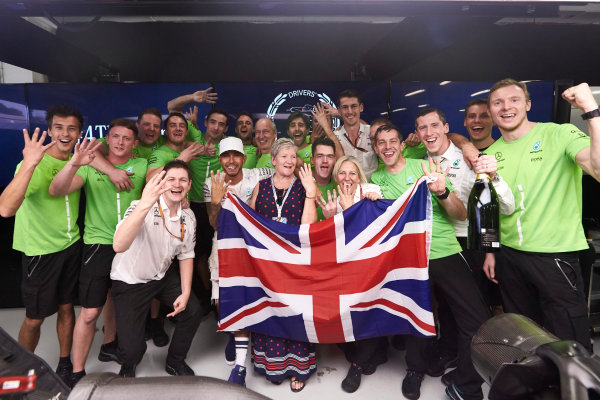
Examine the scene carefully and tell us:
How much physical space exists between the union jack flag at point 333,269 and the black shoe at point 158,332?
3.35 ft

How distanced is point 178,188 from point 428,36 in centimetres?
290

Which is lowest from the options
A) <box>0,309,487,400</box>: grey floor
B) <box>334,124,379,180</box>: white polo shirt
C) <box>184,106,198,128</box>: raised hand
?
<box>0,309,487,400</box>: grey floor

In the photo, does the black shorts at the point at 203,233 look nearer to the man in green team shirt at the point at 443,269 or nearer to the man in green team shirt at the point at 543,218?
the man in green team shirt at the point at 443,269

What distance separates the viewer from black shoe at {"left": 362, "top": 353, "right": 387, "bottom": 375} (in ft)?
8.68

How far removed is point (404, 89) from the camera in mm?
4176

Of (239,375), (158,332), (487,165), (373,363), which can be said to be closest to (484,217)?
(487,165)

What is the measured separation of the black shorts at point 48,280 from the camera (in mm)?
2434

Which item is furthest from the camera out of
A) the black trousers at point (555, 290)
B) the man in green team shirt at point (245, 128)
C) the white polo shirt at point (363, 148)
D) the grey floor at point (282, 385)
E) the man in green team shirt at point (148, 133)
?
the man in green team shirt at point (245, 128)

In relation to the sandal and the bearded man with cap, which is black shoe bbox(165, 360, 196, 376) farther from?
the sandal

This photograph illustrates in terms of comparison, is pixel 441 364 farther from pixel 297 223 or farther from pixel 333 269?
pixel 297 223

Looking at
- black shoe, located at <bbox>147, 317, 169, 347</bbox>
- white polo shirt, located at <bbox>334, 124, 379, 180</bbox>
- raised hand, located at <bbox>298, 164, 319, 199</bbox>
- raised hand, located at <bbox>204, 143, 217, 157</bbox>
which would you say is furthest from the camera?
raised hand, located at <bbox>204, 143, 217, 157</bbox>

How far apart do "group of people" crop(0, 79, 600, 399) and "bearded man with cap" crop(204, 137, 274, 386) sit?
11 millimetres

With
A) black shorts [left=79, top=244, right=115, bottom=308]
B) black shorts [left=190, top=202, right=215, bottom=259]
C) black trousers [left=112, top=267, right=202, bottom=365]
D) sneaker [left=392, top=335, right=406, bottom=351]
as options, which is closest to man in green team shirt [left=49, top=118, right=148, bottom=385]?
black shorts [left=79, top=244, right=115, bottom=308]

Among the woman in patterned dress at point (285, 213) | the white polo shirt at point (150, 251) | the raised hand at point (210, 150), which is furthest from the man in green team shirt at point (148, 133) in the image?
the woman in patterned dress at point (285, 213)
